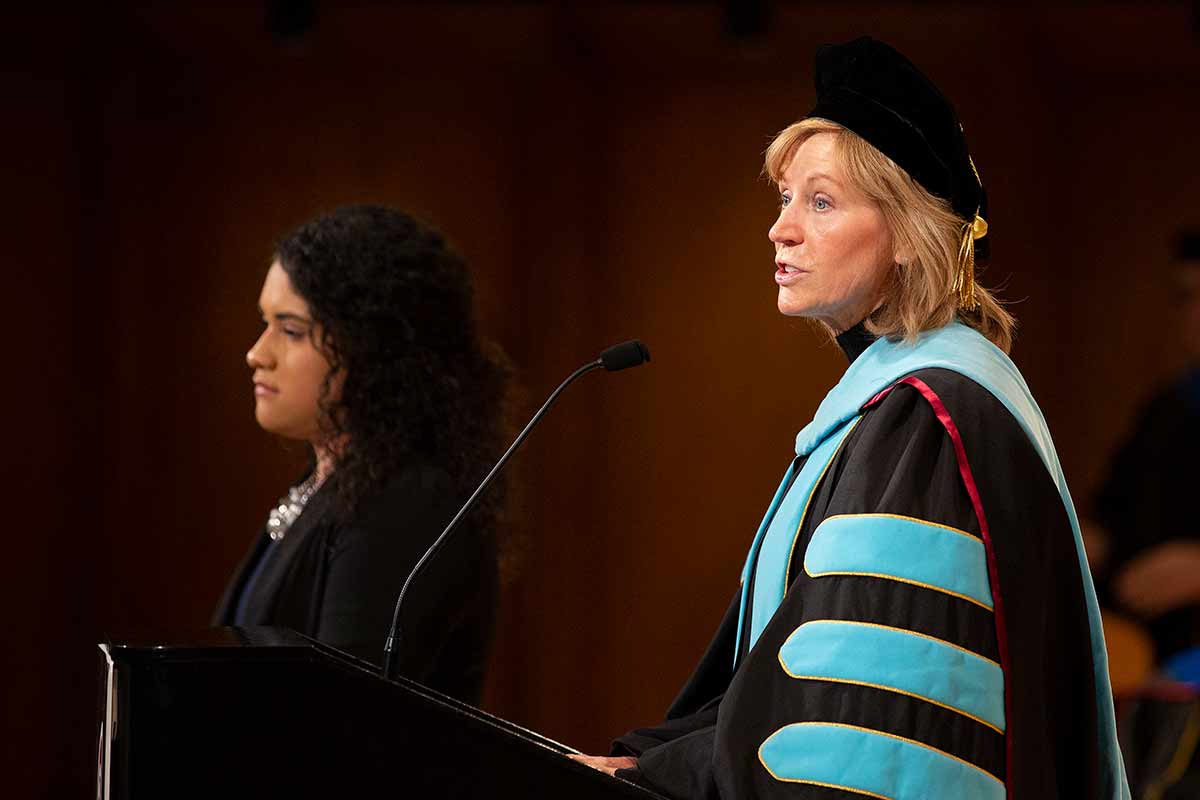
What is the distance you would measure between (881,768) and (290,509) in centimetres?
142

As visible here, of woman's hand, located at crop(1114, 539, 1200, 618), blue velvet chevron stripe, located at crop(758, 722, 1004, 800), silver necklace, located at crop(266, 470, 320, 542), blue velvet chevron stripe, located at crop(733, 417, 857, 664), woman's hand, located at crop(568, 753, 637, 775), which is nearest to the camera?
blue velvet chevron stripe, located at crop(758, 722, 1004, 800)

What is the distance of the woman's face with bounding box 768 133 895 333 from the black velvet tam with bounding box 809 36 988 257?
0.05 m

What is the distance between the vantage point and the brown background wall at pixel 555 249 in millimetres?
5016

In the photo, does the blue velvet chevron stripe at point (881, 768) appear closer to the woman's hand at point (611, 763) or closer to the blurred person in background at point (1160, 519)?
the woman's hand at point (611, 763)

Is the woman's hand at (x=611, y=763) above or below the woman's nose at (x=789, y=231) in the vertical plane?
below

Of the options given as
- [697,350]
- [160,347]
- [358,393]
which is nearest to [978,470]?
[358,393]

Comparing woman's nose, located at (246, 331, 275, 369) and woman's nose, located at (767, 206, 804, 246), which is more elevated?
woman's nose, located at (767, 206, 804, 246)

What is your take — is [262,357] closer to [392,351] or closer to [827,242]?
[392,351]

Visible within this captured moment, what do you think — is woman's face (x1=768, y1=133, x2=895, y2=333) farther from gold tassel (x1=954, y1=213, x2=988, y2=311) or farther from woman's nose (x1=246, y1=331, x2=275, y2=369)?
woman's nose (x1=246, y1=331, x2=275, y2=369)

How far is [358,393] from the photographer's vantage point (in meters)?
2.62

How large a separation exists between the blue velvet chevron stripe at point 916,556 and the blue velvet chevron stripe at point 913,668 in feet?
0.19

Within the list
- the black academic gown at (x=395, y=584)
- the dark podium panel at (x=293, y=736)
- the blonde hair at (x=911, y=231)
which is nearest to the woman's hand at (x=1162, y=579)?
the black academic gown at (x=395, y=584)

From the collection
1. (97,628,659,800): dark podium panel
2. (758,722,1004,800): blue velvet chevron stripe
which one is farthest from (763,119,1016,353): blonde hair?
(97,628,659,800): dark podium panel

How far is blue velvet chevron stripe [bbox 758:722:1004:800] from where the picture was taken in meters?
1.60
